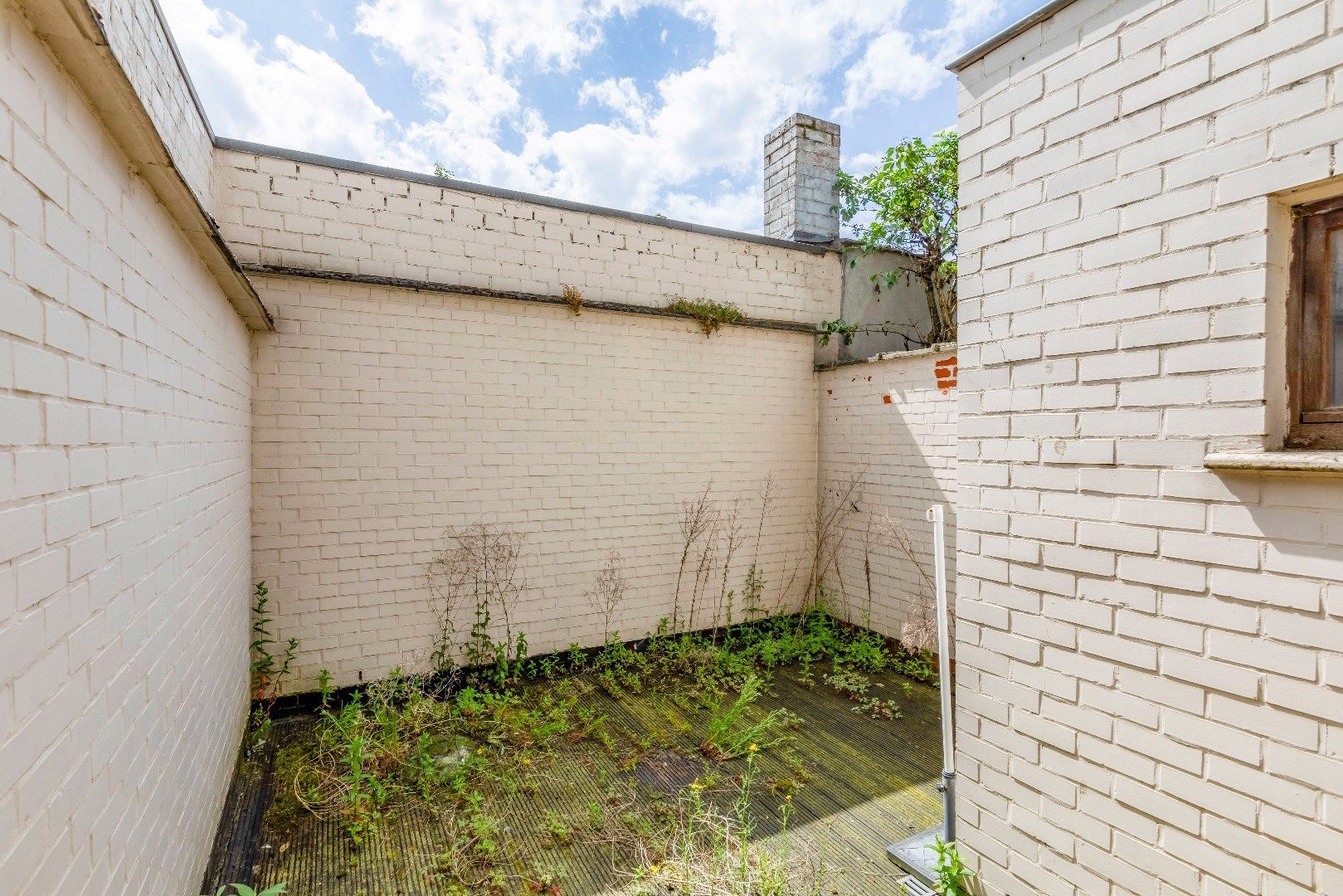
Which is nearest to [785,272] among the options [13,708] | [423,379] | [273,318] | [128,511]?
[423,379]

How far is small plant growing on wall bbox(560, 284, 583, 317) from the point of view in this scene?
473 centimetres

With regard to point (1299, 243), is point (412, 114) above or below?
above

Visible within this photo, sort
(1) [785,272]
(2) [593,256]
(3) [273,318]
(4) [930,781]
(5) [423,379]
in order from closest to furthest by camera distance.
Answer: (4) [930,781] → (3) [273,318] → (5) [423,379] → (2) [593,256] → (1) [785,272]

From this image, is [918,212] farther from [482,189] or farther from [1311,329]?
[1311,329]

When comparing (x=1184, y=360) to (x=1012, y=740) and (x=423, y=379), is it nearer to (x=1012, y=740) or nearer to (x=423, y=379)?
(x=1012, y=740)

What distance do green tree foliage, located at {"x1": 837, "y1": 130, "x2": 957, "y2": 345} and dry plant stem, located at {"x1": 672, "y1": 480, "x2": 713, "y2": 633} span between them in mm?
2396

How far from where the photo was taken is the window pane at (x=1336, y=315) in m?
1.45

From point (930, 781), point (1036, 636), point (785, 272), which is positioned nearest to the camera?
point (1036, 636)

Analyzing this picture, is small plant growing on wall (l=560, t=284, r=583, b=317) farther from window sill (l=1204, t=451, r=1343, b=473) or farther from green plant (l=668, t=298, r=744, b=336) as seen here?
window sill (l=1204, t=451, r=1343, b=473)

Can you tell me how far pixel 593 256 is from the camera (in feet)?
16.2

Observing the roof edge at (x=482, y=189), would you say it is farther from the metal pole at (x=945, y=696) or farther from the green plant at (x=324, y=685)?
the metal pole at (x=945, y=696)

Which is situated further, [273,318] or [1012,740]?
[273,318]

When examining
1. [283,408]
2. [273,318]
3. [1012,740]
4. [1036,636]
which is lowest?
[1012,740]

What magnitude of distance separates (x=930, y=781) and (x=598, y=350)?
3.81 meters
